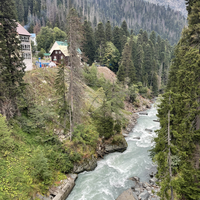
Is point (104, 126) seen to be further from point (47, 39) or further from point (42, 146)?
point (47, 39)

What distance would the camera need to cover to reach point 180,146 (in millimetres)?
14133

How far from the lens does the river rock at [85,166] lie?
20.1 m

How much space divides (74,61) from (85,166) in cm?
1271

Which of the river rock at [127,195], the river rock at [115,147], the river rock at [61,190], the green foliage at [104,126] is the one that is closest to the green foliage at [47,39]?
the green foliage at [104,126]

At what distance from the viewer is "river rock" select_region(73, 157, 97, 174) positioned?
20.1 meters

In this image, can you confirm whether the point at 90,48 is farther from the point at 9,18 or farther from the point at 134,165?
the point at 134,165

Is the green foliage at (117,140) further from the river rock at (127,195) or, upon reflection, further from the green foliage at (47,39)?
the green foliage at (47,39)

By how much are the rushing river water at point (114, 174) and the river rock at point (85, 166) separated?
1.64 ft

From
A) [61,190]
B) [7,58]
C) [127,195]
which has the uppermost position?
[7,58]

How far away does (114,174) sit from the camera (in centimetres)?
2041

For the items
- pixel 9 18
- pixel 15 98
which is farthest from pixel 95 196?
pixel 9 18

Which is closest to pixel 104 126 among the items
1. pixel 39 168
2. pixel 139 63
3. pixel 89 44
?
pixel 39 168

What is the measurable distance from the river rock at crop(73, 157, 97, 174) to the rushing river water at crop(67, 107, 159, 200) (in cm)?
50

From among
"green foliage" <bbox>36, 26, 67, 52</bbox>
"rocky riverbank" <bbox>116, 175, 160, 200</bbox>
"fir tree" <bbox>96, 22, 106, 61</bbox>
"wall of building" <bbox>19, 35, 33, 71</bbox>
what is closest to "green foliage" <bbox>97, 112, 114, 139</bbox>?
"rocky riverbank" <bbox>116, 175, 160, 200</bbox>
